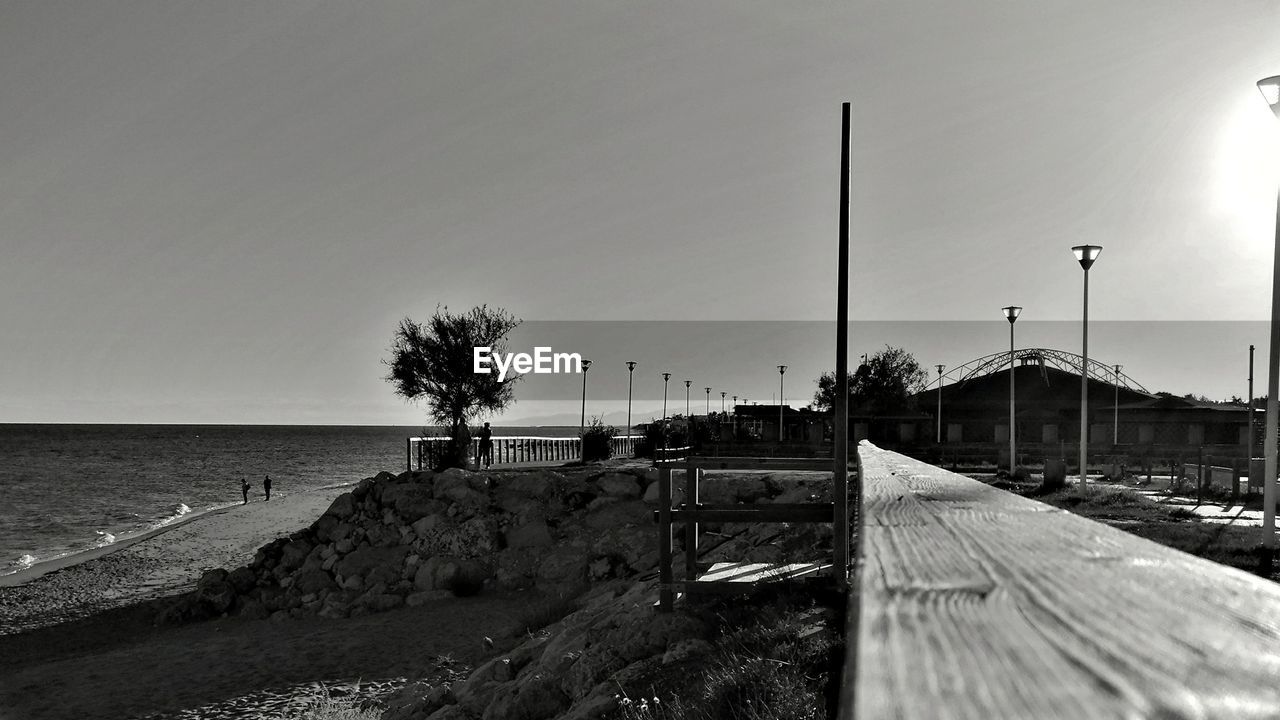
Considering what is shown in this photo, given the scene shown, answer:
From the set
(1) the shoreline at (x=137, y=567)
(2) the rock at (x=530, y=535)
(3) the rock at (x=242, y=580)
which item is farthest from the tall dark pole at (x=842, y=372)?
(1) the shoreline at (x=137, y=567)

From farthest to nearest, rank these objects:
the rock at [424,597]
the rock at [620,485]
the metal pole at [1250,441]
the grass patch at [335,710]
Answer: the rock at [620,485] → the metal pole at [1250,441] → the rock at [424,597] → the grass patch at [335,710]

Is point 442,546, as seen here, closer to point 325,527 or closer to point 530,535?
point 530,535

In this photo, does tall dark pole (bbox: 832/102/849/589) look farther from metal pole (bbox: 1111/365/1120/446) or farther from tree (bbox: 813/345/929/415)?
tree (bbox: 813/345/929/415)

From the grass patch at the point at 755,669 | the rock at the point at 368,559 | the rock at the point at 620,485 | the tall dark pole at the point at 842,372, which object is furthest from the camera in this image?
the rock at the point at 620,485

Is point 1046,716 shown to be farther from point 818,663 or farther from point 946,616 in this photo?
point 818,663

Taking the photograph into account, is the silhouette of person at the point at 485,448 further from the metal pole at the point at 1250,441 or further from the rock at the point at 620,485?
the metal pole at the point at 1250,441

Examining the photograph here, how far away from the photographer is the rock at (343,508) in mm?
22953

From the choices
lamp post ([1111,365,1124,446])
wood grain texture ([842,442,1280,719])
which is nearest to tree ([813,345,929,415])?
lamp post ([1111,365,1124,446])

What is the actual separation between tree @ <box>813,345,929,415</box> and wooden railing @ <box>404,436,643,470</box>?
22314 mm

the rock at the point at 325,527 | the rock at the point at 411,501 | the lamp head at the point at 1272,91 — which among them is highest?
the lamp head at the point at 1272,91

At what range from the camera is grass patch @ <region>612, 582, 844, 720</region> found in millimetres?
4688

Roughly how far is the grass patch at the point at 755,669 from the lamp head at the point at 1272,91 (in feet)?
37.0

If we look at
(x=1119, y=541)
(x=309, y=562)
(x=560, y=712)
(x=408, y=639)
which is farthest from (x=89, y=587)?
(x=1119, y=541)

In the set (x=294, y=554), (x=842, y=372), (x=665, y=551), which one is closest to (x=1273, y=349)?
(x=842, y=372)
